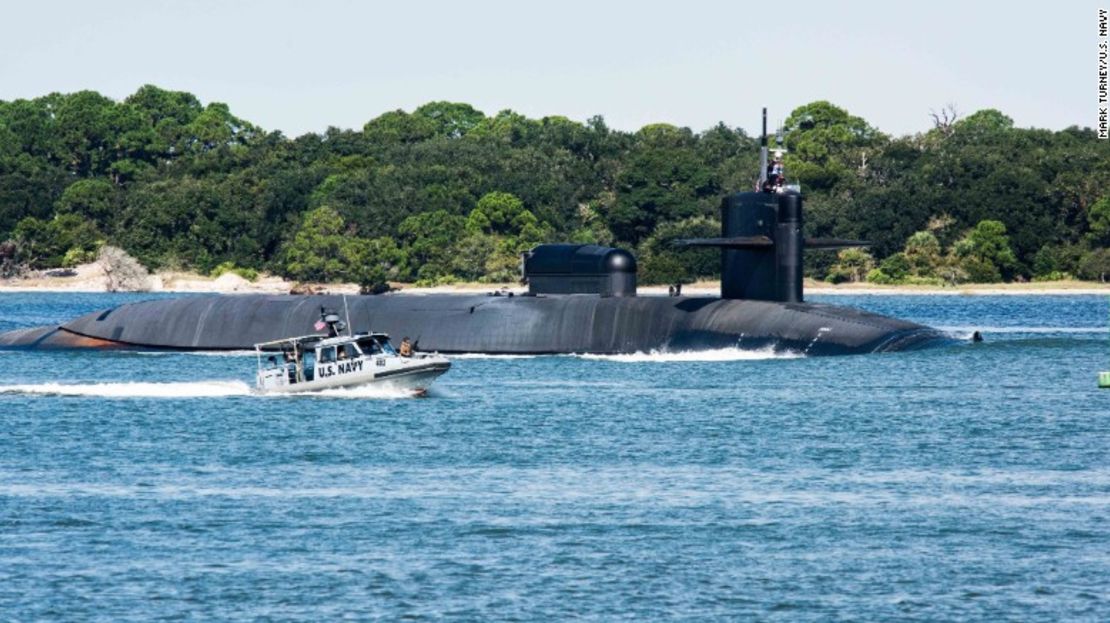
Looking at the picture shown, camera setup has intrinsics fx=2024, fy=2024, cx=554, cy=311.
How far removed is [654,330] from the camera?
66.0 metres

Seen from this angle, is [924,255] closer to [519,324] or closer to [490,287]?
[490,287]

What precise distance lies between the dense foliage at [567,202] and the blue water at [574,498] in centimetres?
8343

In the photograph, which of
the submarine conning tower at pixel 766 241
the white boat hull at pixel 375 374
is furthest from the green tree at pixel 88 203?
the white boat hull at pixel 375 374

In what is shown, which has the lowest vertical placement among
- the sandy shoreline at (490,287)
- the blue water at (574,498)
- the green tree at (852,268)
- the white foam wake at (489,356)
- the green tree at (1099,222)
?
the blue water at (574,498)

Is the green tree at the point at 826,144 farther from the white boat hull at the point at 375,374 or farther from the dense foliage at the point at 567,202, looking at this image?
the white boat hull at the point at 375,374

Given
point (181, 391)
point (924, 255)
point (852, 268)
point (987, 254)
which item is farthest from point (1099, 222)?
point (181, 391)

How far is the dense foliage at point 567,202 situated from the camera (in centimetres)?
14388

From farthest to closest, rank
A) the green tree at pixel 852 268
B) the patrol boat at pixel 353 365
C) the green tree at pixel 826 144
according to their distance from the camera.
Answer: the green tree at pixel 826 144
the green tree at pixel 852 268
the patrol boat at pixel 353 365

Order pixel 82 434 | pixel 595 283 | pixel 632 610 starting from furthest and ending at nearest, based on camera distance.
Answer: pixel 595 283
pixel 82 434
pixel 632 610

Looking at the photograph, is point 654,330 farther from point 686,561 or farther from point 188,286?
point 188,286

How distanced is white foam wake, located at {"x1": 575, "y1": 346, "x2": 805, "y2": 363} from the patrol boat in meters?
12.8

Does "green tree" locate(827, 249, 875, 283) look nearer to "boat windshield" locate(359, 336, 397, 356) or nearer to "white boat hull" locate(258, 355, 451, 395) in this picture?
"white boat hull" locate(258, 355, 451, 395)

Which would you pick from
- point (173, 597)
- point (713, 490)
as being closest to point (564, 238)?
point (713, 490)

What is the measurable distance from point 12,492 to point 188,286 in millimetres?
120221
